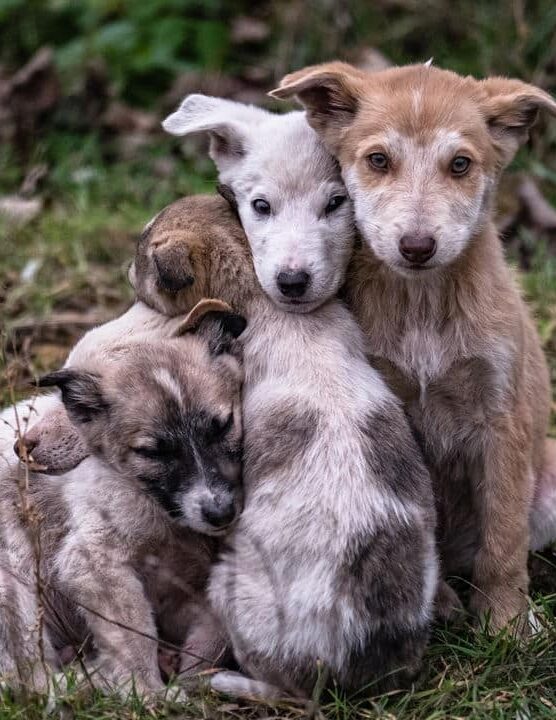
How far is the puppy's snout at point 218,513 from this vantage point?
440cm

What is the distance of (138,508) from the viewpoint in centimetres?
470

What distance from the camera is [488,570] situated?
16.5 feet

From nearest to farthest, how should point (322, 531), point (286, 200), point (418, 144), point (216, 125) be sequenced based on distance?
point (322, 531) → point (418, 144) → point (286, 200) → point (216, 125)

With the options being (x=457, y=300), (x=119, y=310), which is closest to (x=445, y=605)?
(x=457, y=300)

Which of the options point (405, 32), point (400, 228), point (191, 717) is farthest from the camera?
point (405, 32)

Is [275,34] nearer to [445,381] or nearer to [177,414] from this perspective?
[445,381]

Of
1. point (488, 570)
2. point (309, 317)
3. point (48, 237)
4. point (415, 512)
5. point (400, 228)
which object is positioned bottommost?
point (48, 237)

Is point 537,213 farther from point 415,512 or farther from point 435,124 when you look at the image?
point 415,512

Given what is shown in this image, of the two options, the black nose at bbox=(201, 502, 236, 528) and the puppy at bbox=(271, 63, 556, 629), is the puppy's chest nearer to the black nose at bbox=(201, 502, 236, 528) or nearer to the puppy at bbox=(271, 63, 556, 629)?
the puppy at bbox=(271, 63, 556, 629)

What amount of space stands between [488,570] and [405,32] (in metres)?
6.53

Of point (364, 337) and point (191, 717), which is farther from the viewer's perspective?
point (364, 337)

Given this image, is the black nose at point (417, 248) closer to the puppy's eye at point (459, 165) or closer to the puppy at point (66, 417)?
the puppy's eye at point (459, 165)

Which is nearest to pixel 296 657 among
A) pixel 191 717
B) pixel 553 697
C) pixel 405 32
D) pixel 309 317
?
pixel 191 717

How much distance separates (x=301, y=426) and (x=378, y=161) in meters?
1.15
